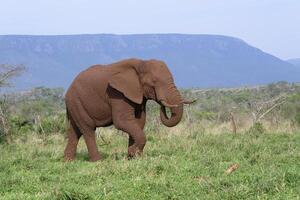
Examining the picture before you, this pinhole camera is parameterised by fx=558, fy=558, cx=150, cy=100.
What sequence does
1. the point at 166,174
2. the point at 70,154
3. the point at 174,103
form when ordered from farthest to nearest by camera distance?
the point at 70,154, the point at 174,103, the point at 166,174

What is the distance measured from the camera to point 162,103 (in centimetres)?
1102

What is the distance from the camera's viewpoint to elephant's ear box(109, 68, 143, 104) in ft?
Result: 36.9

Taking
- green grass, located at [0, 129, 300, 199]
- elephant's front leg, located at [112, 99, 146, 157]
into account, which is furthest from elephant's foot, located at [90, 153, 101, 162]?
elephant's front leg, located at [112, 99, 146, 157]

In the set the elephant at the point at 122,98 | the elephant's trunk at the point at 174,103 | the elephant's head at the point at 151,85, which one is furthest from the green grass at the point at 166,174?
the elephant's head at the point at 151,85

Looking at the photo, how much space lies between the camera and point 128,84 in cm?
1136

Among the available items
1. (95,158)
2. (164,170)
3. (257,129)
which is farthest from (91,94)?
(257,129)

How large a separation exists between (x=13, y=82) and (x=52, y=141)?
6.03m

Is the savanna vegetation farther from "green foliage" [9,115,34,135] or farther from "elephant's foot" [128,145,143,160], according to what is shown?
"green foliage" [9,115,34,135]

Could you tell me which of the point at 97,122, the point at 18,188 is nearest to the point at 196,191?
the point at 18,188

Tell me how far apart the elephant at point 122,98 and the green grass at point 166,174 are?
2.12ft

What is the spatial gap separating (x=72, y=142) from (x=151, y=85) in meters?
2.24

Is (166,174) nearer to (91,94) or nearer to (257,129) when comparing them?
(91,94)

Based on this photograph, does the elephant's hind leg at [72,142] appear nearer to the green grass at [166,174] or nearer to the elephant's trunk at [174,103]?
the green grass at [166,174]

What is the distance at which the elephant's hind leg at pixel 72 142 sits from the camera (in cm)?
1194
